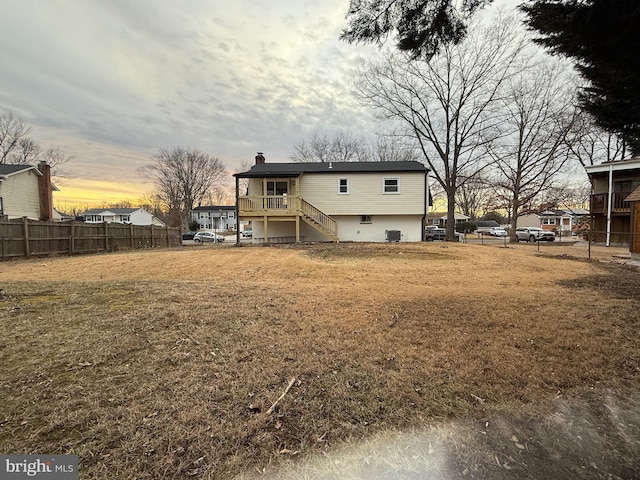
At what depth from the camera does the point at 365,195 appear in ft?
66.9

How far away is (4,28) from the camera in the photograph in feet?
19.9

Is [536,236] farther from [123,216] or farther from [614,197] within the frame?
[123,216]

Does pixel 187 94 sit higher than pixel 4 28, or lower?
higher

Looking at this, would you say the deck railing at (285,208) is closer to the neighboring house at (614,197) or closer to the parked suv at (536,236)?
the neighboring house at (614,197)

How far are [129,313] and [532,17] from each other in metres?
6.05

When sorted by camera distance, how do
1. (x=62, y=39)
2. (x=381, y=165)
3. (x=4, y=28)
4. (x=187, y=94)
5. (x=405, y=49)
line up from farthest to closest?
(x=381, y=165) < (x=187, y=94) < (x=62, y=39) < (x=4, y=28) < (x=405, y=49)

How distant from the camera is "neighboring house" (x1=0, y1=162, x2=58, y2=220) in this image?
19531 millimetres

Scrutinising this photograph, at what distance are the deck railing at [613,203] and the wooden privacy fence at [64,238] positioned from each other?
104 feet

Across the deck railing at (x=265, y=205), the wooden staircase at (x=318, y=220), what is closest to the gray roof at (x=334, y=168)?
the deck railing at (x=265, y=205)

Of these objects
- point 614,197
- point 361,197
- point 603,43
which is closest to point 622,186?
point 614,197

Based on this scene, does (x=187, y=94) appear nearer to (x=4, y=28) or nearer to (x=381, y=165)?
(x=4, y=28)

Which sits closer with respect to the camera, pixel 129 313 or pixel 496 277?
pixel 129 313

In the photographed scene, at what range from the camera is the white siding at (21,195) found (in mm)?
19594

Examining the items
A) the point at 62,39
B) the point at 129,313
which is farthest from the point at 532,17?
the point at 62,39
